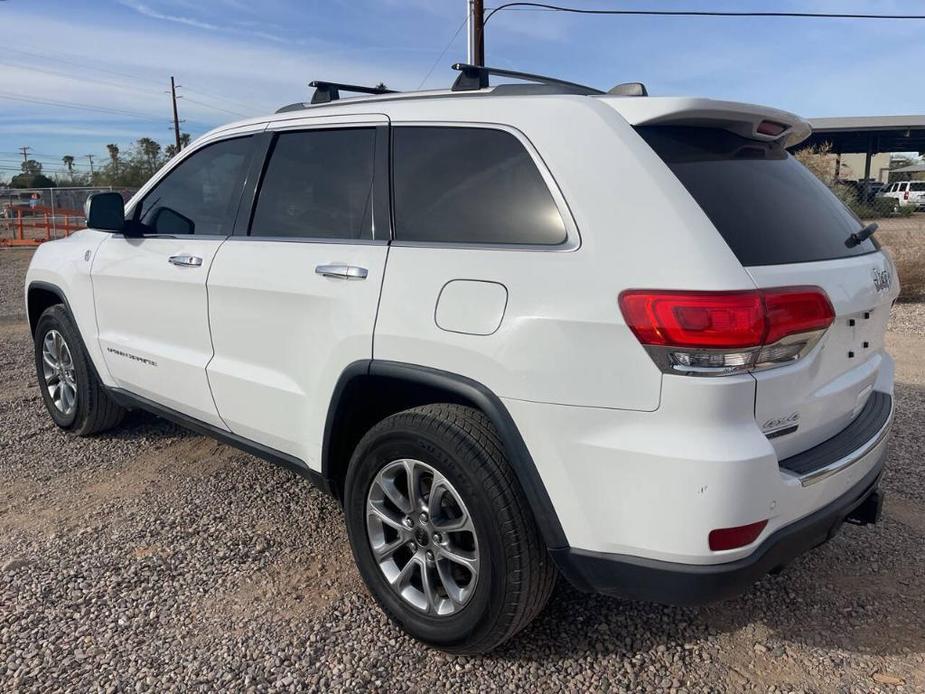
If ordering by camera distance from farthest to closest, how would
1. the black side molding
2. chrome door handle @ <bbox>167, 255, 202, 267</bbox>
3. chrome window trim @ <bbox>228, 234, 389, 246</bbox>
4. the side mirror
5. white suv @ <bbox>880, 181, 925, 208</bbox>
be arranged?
white suv @ <bbox>880, 181, 925, 208</bbox> → the side mirror → chrome door handle @ <bbox>167, 255, 202, 267</bbox> → the black side molding → chrome window trim @ <bbox>228, 234, 389, 246</bbox>

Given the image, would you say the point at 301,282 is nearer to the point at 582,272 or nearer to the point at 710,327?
the point at 582,272

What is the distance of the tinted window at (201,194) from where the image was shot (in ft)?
11.2

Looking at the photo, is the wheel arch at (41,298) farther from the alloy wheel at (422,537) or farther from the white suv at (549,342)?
the alloy wheel at (422,537)

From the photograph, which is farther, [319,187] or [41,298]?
[41,298]

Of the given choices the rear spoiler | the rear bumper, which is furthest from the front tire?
the rear spoiler

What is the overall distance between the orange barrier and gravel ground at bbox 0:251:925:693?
20.1 metres

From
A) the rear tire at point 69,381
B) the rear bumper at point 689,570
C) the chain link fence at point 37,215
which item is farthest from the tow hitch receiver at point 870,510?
the chain link fence at point 37,215

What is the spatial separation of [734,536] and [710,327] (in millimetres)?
568

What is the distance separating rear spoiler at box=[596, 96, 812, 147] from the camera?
223 centimetres

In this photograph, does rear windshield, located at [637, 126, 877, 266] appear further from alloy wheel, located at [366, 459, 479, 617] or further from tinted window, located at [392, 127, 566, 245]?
alloy wheel, located at [366, 459, 479, 617]

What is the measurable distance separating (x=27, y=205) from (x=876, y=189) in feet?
116

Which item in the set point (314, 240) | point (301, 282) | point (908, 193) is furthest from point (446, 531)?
point (908, 193)

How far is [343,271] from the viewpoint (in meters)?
2.69

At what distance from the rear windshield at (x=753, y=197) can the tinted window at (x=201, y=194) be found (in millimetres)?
1980
